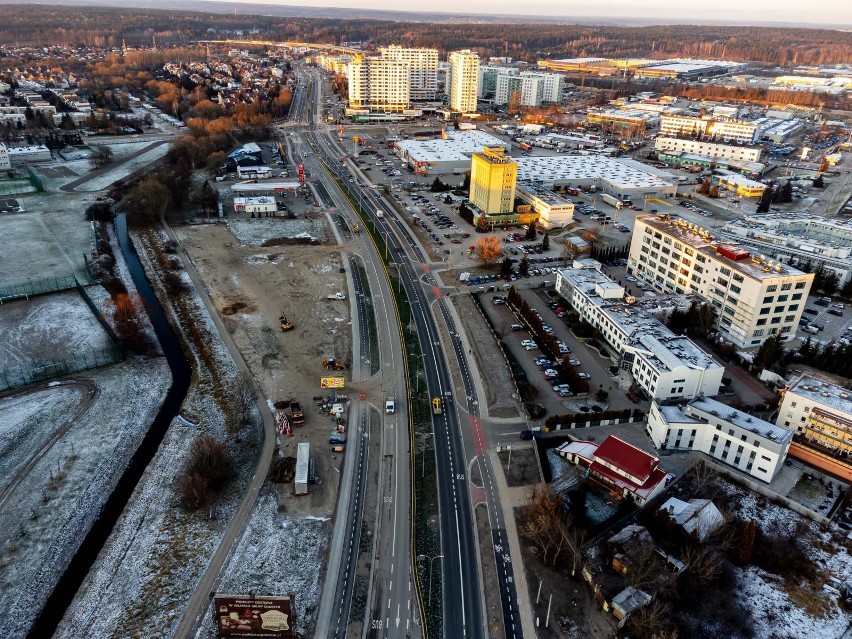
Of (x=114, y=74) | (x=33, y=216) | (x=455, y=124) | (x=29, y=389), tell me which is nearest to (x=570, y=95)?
(x=455, y=124)

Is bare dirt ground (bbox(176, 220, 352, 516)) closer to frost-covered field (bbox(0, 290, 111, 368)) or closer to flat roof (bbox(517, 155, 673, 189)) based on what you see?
frost-covered field (bbox(0, 290, 111, 368))

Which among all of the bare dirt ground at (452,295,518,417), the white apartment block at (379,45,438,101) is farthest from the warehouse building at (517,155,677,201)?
the white apartment block at (379,45,438,101)

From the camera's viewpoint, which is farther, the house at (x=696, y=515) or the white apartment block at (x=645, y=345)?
the white apartment block at (x=645, y=345)

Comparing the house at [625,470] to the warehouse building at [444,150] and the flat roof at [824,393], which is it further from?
the warehouse building at [444,150]

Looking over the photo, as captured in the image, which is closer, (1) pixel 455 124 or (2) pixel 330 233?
(2) pixel 330 233

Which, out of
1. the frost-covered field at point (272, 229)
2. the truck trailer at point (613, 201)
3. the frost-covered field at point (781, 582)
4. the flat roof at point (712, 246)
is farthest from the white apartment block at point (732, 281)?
the frost-covered field at point (272, 229)

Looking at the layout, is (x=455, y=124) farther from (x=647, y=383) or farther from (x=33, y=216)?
(x=647, y=383)
